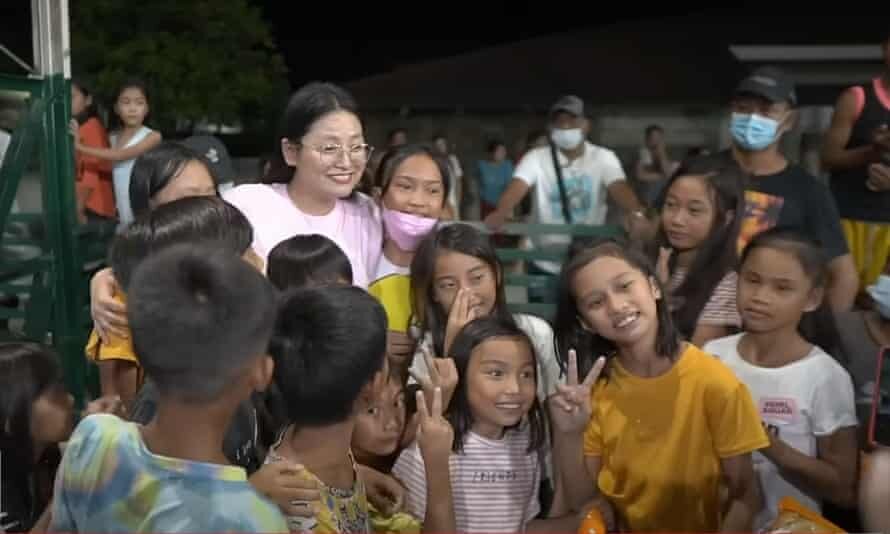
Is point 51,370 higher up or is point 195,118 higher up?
point 195,118

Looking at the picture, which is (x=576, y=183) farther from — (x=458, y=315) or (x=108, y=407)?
(x=108, y=407)

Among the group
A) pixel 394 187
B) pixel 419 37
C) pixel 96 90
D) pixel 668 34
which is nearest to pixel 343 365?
pixel 394 187

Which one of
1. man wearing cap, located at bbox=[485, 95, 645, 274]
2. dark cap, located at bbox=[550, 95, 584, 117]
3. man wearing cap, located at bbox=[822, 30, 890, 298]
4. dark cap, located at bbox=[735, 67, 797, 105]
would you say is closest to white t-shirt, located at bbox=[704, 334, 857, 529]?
dark cap, located at bbox=[735, 67, 797, 105]

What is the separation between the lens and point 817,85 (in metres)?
11.6

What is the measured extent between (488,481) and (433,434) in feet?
1.47

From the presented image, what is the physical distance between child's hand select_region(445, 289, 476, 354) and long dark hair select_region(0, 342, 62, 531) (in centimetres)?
102

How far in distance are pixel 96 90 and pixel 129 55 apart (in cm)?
67

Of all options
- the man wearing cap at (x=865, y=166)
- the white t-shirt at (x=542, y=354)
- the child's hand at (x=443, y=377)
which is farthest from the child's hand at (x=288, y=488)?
the man wearing cap at (x=865, y=166)

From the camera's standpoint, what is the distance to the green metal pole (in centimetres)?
504

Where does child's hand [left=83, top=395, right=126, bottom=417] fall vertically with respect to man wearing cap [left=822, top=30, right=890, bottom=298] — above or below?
below

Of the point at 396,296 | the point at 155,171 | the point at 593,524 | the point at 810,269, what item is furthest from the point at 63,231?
the point at 810,269

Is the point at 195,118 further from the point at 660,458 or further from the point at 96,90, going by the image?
the point at 660,458

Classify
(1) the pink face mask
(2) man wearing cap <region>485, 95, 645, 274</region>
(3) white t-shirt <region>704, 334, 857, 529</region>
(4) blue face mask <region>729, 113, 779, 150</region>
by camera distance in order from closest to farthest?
(3) white t-shirt <region>704, 334, 857, 529</region>, (1) the pink face mask, (4) blue face mask <region>729, 113, 779, 150</region>, (2) man wearing cap <region>485, 95, 645, 274</region>

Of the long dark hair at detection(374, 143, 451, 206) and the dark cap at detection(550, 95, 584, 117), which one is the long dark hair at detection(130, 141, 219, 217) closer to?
the long dark hair at detection(374, 143, 451, 206)
